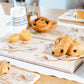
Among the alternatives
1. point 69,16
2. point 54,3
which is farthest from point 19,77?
point 54,3

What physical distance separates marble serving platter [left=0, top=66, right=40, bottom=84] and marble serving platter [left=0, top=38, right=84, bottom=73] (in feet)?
0.35

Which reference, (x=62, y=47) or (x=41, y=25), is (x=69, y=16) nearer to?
(x=41, y=25)

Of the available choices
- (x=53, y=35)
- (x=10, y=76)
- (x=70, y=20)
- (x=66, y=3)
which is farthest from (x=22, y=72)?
(x=66, y=3)

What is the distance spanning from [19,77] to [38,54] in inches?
8.5

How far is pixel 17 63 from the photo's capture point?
0.82 metres

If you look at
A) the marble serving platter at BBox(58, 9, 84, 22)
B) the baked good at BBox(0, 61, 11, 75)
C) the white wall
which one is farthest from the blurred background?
the baked good at BBox(0, 61, 11, 75)

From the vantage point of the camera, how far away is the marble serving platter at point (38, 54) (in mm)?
775

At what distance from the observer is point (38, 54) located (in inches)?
34.7

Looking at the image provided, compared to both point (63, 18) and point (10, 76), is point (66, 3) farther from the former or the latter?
point (10, 76)

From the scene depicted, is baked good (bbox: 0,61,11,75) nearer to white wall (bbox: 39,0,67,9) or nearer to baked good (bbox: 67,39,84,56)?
baked good (bbox: 67,39,84,56)

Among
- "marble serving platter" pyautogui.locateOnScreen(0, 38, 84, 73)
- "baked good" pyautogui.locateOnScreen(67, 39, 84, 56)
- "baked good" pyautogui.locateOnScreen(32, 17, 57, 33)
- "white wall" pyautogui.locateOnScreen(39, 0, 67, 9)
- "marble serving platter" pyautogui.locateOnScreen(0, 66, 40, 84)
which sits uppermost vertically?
"white wall" pyautogui.locateOnScreen(39, 0, 67, 9)

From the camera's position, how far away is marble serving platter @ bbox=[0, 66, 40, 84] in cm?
67

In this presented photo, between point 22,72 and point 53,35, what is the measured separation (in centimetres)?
48

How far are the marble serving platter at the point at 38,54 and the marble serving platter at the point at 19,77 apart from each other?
0.11 meters
